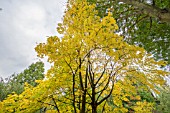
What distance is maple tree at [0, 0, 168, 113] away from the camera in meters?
3.91

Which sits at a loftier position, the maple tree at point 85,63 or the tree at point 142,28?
the tree at point 142,28

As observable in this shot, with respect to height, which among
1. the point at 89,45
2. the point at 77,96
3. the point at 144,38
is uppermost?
the point at 144,38

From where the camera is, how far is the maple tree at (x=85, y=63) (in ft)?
12.8

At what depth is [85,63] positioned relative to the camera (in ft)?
15.3

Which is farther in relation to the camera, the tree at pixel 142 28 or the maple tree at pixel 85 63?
the tree at pixel 142 28

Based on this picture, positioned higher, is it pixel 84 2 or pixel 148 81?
pixel 84 2

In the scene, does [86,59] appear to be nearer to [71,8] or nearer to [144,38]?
[71,8]

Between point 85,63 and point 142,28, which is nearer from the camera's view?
point 85,63

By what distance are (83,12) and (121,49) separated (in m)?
1.25

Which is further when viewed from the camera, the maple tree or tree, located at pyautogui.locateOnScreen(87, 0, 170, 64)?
tree, located at pyautogui.locateOnScreen(87, 0, 170, 64)

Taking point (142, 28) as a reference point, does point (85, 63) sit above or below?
below

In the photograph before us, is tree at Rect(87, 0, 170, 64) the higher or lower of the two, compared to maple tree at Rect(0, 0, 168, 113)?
higher

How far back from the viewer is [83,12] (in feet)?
14.5

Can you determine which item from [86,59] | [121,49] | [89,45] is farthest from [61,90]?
[121,49]
